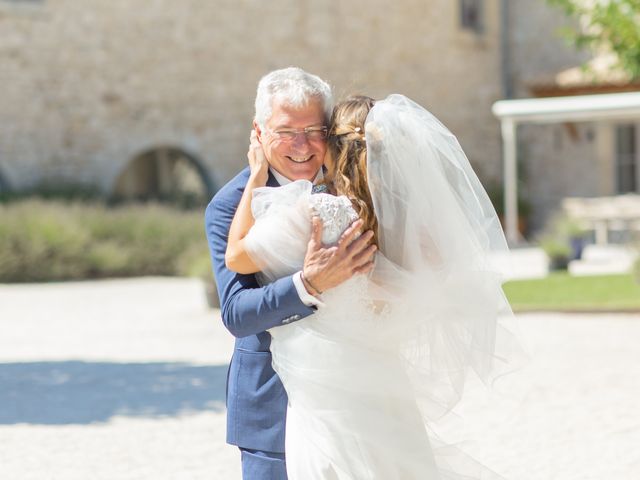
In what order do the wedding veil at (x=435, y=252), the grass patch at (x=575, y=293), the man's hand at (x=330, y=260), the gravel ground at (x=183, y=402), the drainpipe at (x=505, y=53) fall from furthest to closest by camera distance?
the drainpipe at (x=505, y=53) → the grass patch at (x=575, y=293) → the gravel ground at (x=183, y=402) → the wedding veil at (x=435, y=252) → the man's hand at (x=330, y=260)

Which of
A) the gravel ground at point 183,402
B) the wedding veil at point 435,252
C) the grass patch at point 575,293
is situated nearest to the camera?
the wedding veil at point 435,252

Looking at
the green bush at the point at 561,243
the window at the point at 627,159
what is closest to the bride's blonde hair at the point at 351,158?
the green bush at the point at 561,243

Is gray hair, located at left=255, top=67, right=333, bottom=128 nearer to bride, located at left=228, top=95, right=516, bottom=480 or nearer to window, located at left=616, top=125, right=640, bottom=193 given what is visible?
bride, located at left=228, top=95, right=516, bottom=480

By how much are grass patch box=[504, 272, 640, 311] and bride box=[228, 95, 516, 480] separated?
7.54 meters

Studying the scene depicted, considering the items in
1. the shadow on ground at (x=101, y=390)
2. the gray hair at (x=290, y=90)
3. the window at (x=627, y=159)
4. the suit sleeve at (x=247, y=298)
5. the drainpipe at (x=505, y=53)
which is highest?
the gray hair at (x=290, y=90)

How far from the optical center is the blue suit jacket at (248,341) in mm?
2750

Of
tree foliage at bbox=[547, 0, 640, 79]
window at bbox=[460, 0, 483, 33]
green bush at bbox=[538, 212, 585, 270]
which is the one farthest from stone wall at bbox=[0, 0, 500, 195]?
tree foliage at bbox=[547, 0, 640, 79]

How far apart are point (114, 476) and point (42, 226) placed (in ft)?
32.7

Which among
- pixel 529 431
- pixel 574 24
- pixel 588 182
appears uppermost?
pixel 574 24

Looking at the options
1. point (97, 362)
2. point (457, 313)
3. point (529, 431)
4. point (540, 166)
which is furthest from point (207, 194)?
point (457, 313)

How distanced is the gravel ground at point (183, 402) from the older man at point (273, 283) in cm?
73

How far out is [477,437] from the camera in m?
5.38

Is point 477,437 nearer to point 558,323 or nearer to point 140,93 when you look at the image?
point 558,323

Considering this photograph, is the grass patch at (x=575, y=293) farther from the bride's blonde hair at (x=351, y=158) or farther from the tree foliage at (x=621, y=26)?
the bride's blonde hair at (x=351, y=158)
